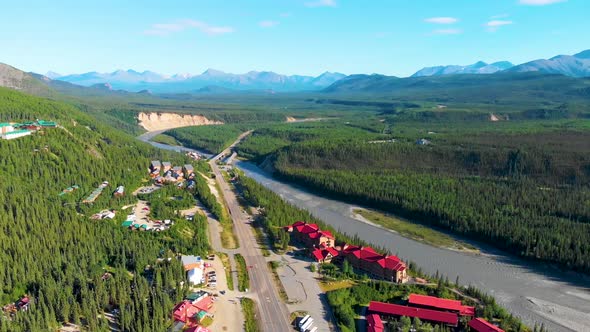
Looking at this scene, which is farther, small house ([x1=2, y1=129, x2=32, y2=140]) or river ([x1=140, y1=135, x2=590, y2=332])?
small house ([x1=2, y1=129, x2=32, y2=140])

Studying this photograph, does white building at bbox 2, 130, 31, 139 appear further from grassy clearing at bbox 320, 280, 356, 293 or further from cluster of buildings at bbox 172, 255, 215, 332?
grassy clearing at bbox 320, 280, 356, 293

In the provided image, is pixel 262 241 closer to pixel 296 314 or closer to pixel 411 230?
pixel 296 314

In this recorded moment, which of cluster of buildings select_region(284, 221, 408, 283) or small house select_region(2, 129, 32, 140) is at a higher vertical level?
small house select_region(2, 129, 32, 140)

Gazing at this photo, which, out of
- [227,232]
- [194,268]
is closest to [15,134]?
[227,232]

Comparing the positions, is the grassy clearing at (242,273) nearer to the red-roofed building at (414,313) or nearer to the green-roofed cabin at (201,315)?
the green-roofed cabin at (201,315)

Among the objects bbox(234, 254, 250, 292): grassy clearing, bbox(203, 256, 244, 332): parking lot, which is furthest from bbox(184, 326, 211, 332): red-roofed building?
bbox(234, 254, 250, 292): grassy clearing

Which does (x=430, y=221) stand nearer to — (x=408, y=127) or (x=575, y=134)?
(x=575, y=134)
